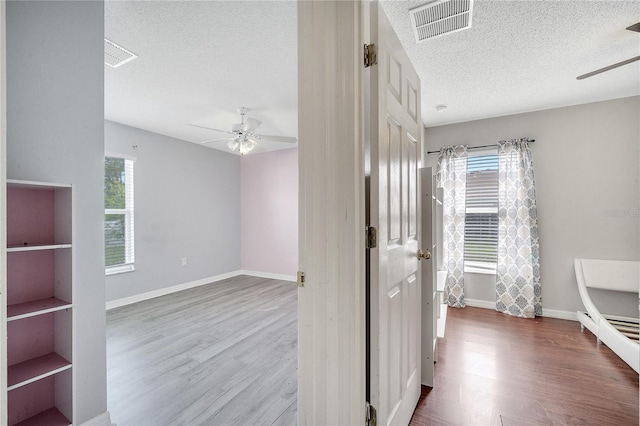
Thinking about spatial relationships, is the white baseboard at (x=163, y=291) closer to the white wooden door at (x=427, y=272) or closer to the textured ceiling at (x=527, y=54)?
the white wooden door at (x=427, y=272)

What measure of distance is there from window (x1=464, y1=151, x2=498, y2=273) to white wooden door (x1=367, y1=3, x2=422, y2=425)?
2609 mm

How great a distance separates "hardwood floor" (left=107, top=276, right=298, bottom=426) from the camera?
1.84 meters

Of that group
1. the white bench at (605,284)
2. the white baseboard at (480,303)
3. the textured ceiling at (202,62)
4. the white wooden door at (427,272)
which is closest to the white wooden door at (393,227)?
the white wooden door at (427,272)

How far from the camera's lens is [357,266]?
1.11 m

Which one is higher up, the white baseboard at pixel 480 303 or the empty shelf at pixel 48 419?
the empty shelf at pixel 48 419

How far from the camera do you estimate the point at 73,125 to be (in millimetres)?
1616

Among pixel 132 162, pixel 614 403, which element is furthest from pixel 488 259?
pixel 132 162

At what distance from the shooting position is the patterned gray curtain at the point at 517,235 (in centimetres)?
355

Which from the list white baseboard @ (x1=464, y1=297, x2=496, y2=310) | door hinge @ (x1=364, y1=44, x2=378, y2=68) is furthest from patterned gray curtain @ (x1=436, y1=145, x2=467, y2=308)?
door hinge @ (x1=364, y1=44, x2=378, y2=68)

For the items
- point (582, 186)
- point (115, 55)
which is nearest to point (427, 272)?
point (582, 186)

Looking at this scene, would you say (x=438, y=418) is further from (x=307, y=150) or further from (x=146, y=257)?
(x=146, y=257)

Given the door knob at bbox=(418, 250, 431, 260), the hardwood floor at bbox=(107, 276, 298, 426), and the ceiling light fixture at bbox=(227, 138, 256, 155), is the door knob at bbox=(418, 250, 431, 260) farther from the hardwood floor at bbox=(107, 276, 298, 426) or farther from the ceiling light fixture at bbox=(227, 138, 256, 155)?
the ceiling light fixture at bbox=(227, 138, 256, 155)

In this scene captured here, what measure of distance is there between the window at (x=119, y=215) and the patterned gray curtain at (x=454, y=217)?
14.3ft

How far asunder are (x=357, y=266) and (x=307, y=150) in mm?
490
